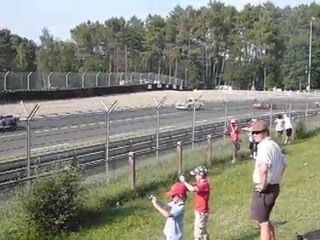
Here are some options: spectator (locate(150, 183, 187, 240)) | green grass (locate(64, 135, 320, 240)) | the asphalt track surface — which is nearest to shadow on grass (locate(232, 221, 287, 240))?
green grass (locate(64, 135, 320, 240))

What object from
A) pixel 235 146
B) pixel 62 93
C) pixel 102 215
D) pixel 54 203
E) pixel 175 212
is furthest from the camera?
pixel 62 93

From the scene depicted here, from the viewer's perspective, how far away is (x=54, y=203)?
493 inches

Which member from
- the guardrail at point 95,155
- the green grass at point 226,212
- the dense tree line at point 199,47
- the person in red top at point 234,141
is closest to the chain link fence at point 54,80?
the guardrail at point 95,155

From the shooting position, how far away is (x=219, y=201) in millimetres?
15344

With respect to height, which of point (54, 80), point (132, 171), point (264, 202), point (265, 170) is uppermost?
point (54, 80)

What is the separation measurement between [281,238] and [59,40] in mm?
149169

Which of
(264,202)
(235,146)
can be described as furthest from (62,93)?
(264,202)

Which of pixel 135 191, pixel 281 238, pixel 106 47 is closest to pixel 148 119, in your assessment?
pixel 135 191

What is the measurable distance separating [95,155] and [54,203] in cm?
552

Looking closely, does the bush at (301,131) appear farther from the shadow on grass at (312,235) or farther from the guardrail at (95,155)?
the shadow on grass at (312,235)

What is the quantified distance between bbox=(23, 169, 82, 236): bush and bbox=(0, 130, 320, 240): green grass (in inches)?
11.9

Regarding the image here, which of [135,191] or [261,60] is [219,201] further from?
[261,60]

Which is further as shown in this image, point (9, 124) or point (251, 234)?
point (9, 124)

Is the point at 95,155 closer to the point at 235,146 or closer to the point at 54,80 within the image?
the point at 235,146
